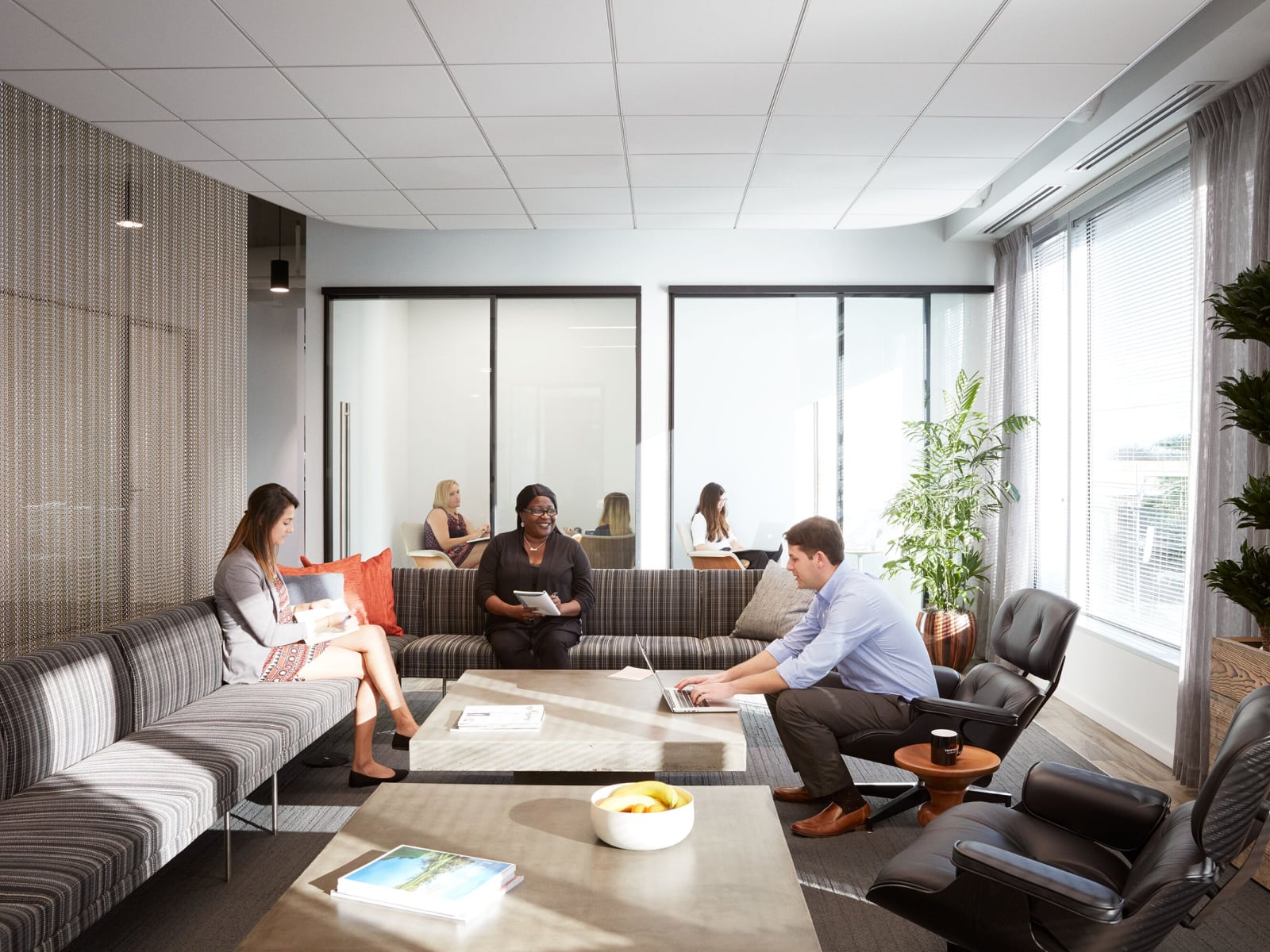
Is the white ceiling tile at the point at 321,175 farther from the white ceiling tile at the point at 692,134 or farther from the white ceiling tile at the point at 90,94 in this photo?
the white ceiling tile at the point at 692,134

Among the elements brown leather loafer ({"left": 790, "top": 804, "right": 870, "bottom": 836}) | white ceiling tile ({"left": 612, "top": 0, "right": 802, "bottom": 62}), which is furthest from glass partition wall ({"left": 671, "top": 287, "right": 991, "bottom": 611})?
white ceiling tile ({"left": 612, "top": 0, "right": 802, "bottom": 62})

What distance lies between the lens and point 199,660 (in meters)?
3.75

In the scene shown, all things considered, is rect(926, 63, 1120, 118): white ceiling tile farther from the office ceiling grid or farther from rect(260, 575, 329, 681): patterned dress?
rect(260, 575, 329, 681): patterned dress

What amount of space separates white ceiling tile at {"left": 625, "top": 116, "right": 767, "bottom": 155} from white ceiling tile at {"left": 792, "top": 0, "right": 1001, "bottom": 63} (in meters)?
0.67

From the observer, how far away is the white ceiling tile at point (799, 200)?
5.03 m

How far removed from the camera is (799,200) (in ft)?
17.1

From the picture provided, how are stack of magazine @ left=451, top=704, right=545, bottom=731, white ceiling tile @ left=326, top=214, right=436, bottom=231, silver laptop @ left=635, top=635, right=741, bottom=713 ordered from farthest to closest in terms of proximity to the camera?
white ceiling tile @ left=326, top=214, right=436, bottom=231 → silver laptop @ left=635, top=635, right=741, bottom=713 → stack of magazine @ left=451, top=704, right=545, bottom=731

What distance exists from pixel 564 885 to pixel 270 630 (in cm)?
240

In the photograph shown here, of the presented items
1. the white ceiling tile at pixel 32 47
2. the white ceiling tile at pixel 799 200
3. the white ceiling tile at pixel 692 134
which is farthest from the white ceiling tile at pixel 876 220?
the white ceiling tile at pixel 32 47

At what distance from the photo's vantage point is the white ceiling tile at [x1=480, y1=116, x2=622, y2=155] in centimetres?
396

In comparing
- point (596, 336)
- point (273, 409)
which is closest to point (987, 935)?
point (596, 336)

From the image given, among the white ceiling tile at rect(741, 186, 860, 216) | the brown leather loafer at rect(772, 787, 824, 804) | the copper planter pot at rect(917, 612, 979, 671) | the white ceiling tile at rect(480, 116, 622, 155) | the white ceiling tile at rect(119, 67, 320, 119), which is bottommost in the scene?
the brown leather loafer at rect(772, 787, 824, 804)

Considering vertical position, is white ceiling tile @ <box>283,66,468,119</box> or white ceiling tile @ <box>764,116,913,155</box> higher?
white ceiling tile @ <box>764,116,913,155</box>

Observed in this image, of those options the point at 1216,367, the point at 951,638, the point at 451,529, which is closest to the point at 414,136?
the point at 451,529
